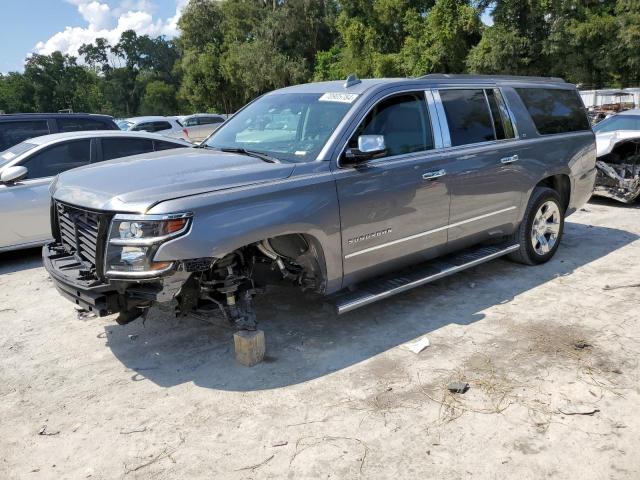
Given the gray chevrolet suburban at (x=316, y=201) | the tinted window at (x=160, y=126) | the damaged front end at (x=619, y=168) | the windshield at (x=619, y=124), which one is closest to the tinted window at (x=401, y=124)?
the gray chevrolet suburban at (x=316, y=201)

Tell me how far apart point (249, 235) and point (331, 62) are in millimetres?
45153

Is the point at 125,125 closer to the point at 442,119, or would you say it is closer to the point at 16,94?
the point at 442,119

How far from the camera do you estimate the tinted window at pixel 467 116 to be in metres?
4.83

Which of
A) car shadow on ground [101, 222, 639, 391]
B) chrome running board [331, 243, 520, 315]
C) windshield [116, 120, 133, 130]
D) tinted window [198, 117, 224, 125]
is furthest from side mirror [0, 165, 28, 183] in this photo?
tinted window [198, 117, 224, 125]

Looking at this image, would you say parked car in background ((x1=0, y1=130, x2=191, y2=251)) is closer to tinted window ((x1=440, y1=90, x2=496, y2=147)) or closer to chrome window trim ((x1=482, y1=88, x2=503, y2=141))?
tinted window ((x1=440, y1=90, x2=496, y2=147))

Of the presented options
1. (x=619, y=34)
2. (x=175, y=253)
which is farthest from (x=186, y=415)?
(x=619, y=34)

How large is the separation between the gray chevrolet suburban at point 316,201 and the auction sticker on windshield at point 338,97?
0.05ft

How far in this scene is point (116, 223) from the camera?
330cm

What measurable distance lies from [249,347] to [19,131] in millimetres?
5961

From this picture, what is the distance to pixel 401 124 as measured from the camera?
4508 mm

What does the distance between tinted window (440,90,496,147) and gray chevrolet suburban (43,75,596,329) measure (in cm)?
2

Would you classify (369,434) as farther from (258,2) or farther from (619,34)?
(258,2)

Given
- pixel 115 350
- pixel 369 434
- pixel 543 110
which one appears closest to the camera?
pixel 369 434

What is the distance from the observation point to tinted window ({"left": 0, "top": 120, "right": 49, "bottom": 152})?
25.2 ft
